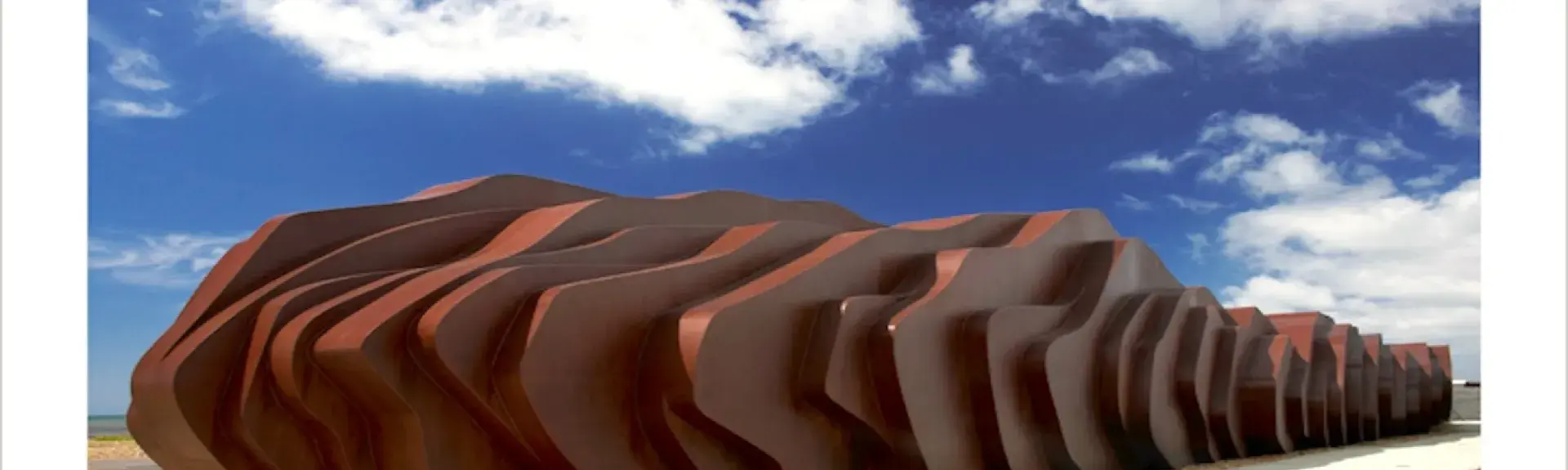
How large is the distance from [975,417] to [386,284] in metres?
4.27

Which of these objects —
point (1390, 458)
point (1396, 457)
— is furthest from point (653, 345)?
point (1396, 457)

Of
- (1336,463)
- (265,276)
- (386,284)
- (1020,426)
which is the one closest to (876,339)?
(1020,426)

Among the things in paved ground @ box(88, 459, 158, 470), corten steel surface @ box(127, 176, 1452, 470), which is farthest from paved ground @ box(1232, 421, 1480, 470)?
paved ground @ box(88, 459, 158, 470)

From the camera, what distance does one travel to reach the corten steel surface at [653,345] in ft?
21.9

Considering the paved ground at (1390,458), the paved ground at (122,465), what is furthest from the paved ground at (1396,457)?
the paved ground at (122,465)

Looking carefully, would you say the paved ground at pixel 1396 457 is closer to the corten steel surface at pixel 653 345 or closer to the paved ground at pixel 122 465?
the corten steel surface at pixel 653 345

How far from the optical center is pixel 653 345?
7.04 metres

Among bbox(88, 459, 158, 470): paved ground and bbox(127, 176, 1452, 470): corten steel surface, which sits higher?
bbox(127, 176, 1452, 470): corten steel surface

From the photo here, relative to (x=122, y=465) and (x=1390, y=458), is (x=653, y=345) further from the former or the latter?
(x=122, y=465)

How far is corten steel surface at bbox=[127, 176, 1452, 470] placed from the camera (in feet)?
21.9

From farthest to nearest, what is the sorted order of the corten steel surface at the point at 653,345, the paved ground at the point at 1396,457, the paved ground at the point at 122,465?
the paved ground at the point at 122,465, the paved ground at the point at 1396,457, the corten steel surface at the point at 653,345

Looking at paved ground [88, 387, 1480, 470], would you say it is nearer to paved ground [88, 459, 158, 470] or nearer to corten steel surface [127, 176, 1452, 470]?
paved ground [88, 459, 158, 470]

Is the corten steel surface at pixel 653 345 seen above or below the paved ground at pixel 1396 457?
above

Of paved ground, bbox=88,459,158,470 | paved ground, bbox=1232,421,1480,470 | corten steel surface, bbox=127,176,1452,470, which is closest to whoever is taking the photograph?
corten steel surface, bbox=127,176,1452,470
